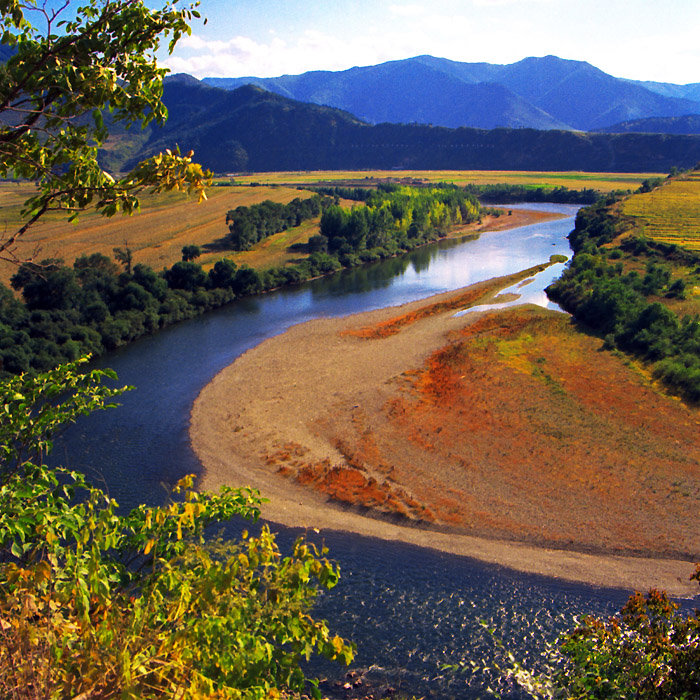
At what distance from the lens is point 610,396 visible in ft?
100

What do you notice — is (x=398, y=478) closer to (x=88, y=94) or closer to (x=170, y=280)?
(x=88, y=94)

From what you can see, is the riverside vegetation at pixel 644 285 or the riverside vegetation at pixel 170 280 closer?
the riverside vegetation at pixel 644 285

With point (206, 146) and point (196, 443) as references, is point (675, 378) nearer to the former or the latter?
point (196, 443)

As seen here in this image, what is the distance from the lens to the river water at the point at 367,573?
50.9 ft

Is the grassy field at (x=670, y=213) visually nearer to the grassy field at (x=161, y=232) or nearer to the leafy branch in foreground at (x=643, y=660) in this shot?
the grassy field at (x=161, y=232)

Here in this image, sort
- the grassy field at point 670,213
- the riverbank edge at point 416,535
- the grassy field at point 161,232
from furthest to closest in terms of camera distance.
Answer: the grassy field at point 670,213
the grassy field at point 161,232
the riverbank edge at point 416,535

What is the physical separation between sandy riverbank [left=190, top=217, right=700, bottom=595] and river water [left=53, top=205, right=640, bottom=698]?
3.24 ft

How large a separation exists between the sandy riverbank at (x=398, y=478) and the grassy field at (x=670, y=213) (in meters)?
34.9

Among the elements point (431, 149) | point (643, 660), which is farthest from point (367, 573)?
point (431, 149)

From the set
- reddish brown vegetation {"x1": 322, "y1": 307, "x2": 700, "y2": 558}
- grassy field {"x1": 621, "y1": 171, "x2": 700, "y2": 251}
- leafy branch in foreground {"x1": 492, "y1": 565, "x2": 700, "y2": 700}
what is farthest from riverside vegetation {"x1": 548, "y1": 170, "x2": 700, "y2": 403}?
leafy branch in foreground {"x1": 492, "y1": 565, "x2": 700, "y2": 700}

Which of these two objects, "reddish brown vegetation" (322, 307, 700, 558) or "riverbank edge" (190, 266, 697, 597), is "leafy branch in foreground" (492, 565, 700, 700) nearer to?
"riverbank edge" (190, 266, 697, 597)

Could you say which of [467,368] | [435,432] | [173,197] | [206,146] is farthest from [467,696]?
[206,146]

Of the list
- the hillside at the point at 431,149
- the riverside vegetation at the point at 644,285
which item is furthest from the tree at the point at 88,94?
the hillside at the point at 431,149

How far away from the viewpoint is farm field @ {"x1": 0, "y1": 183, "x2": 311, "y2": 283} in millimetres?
59375
